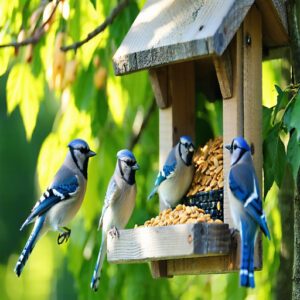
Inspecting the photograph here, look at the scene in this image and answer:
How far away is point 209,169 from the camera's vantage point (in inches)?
225

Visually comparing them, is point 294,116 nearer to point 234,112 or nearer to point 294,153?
point 294,153

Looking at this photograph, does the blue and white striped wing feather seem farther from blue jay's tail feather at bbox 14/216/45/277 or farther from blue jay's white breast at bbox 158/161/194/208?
blue jay's tail feather at bbox 14/216/45/277

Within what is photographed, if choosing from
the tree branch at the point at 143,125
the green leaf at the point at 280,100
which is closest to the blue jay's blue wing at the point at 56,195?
the green leaf at the point at 280,100

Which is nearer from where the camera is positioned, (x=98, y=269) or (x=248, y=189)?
(x=248, y=189)

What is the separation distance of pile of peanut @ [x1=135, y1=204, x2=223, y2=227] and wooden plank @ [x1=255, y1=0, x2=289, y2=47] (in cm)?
101

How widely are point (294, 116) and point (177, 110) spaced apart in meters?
1.06

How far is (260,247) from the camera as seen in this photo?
538 centimetres

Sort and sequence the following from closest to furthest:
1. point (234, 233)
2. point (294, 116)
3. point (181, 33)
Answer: point (294, 116)
point (234, 233)
point (181, 33)

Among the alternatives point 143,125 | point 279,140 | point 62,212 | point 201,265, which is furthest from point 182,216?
point 143,125

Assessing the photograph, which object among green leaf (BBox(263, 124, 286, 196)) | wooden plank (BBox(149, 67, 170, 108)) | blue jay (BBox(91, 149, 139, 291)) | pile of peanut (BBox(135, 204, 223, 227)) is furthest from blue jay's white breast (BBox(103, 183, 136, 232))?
green leaf (BBox(263, 124, 286, 196))

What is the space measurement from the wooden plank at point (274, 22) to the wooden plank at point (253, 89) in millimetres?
62

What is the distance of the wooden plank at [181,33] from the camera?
5.16 metres

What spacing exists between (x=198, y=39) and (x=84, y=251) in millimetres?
2174

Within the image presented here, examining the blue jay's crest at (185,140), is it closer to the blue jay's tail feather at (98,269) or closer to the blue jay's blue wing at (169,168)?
the blue jay's blue wing at (169,168)
